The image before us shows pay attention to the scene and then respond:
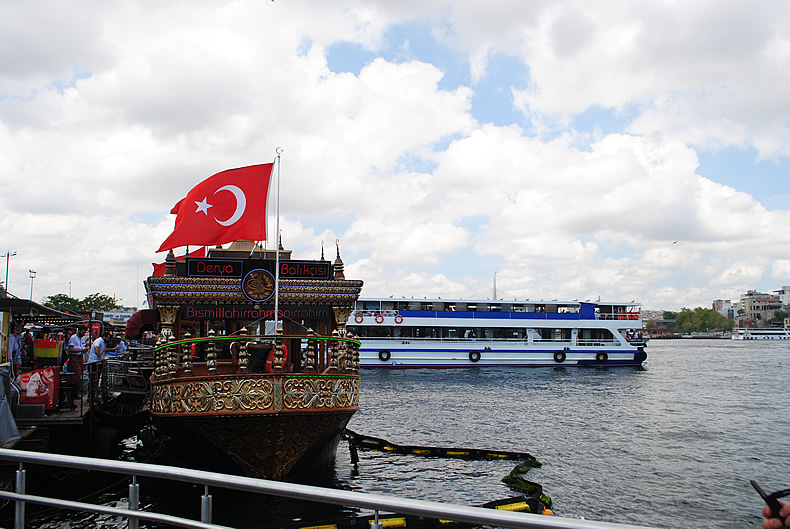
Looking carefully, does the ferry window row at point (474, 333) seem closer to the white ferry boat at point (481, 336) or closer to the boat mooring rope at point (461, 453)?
the white ferry boat at point (481, 336)

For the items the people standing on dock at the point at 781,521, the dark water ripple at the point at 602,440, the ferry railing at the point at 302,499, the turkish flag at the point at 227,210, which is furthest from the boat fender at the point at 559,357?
the people standing on dock at the point at 781,521

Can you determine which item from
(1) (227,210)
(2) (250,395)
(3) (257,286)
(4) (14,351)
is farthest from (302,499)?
(4) (14,351)

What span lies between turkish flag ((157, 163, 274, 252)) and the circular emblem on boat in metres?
1.51

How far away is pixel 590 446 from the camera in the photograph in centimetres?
2084

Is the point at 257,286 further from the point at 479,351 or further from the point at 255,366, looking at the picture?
the point at 479,351

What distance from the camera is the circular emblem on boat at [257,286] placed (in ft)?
48.1

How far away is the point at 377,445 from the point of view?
19.4m

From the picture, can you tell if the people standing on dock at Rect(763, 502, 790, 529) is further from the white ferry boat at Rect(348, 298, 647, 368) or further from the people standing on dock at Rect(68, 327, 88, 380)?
the white ferry boat at Rect(348, 298, 647, 368)

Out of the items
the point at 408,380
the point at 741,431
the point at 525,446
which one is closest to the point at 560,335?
the point at 408,380

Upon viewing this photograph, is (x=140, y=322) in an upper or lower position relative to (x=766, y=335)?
upper

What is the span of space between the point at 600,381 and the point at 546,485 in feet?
97.9

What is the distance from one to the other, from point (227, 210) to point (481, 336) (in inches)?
1727

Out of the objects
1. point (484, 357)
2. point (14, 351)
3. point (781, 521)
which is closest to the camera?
point (781, 521)

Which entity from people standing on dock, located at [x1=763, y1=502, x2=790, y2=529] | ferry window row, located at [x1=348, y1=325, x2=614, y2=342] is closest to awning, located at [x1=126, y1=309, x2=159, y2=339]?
people standing on dock, located at [x1=763, y1=502, x2=790, y2=529]
